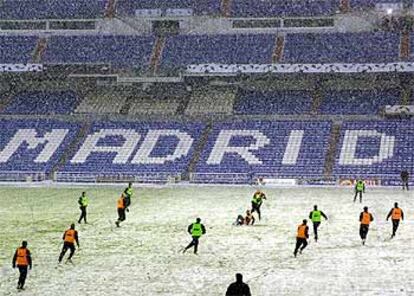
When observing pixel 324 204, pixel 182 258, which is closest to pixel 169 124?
pixel 324 204

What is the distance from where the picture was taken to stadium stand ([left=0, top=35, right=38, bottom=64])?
61250mm

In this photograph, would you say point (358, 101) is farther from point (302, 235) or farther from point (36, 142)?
point (302, 235)

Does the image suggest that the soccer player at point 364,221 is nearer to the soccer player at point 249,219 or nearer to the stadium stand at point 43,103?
the soccer player at point 249,219

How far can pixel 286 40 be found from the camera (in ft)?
196

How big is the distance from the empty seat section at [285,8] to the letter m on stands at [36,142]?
17645 mm

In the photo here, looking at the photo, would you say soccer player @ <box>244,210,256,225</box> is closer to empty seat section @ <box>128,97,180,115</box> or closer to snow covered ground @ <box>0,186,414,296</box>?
snow covered ground @ <box>0,186,414,296</box>

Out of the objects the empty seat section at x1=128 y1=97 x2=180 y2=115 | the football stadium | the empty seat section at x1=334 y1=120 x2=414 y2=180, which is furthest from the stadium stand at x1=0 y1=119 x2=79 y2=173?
the empty seat section at x1=334 y1=120 x2=414 y2=180

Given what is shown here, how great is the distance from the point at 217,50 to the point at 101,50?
382 inches

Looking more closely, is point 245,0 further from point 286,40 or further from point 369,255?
point 369,255

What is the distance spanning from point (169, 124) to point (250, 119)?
641cm

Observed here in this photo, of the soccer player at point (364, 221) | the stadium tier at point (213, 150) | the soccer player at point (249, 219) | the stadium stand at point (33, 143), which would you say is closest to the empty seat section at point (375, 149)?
the stadium tier at point (213, 150)

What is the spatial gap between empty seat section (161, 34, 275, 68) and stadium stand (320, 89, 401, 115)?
5.86m

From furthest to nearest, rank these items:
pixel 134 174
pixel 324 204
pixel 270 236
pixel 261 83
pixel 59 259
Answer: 1. pixel 261 83
2. pixel 134 174
3. pixel 324 204
4. pixel 270 236
5. pixel 59 259

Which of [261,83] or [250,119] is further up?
[261,83]
